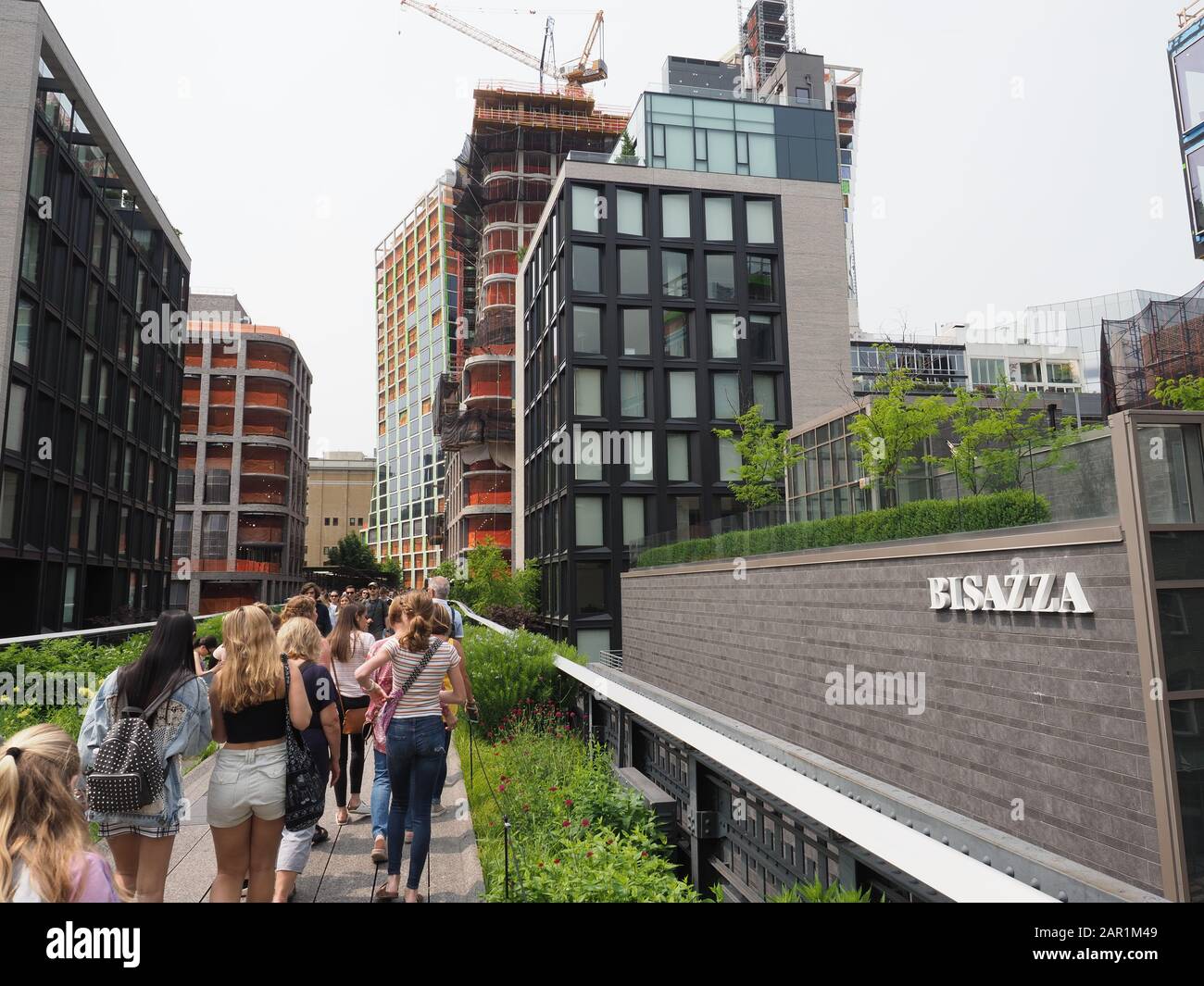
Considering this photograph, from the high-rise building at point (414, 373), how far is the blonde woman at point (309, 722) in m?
95.8

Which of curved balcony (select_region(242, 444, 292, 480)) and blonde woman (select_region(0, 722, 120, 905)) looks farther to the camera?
curved balcony (select_region(242, 444, 292, 480))

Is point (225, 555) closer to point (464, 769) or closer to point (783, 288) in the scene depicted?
point (783, 288)

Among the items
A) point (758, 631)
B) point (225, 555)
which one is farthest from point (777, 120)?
point (225, 555)

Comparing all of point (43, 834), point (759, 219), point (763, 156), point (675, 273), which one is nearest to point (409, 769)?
point (43, 834)

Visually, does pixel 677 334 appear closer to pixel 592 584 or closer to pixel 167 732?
pixel 592 584

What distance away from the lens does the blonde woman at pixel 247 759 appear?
462 cm

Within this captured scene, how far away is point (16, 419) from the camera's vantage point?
2925 centimetres

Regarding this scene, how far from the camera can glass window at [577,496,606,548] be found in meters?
38.1

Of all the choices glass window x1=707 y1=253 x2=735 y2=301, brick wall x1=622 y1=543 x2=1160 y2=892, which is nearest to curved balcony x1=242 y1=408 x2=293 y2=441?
glass window x1=707 y1=253 x2=735 y2=301

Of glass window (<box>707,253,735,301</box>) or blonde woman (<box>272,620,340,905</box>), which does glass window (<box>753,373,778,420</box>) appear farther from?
blonde woman (<box>272,620,340,905</box>)

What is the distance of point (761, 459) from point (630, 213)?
619 inches

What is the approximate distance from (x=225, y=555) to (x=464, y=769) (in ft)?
220

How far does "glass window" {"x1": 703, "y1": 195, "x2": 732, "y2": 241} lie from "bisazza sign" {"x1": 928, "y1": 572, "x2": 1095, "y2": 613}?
3246 centimetres
